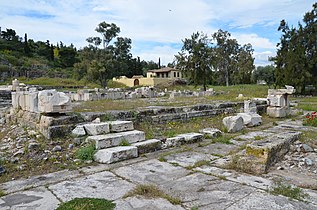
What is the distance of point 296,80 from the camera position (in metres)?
24.8

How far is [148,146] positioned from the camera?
19.2ft

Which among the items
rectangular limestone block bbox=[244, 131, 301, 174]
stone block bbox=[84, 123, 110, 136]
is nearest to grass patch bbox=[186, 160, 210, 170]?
rectangular limestone block bbox=[244, 131, 301, 174]

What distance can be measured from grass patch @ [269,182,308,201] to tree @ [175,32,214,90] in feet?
82.4

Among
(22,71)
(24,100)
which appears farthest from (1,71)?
(24,100)

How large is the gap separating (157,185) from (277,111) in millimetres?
9513

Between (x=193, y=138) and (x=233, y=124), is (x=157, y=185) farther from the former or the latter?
(x=233, y=124)

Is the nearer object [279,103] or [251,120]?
[251,120]

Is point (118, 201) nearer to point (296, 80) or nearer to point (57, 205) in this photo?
point (57, 205)

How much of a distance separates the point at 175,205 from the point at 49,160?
297 centimetres

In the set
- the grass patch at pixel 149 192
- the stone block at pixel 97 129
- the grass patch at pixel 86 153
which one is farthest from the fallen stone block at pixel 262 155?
the stone block at pixel 97 129

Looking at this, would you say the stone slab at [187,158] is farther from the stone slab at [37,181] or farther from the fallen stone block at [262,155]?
the stone slab at [37,181]

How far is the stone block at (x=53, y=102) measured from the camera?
625cm

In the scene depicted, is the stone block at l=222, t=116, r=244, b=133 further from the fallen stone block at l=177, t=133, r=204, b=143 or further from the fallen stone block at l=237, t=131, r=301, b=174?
the fallen stone block at l=237, t=131, r=301, b=174

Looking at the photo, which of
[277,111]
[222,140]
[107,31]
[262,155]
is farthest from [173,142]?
[107,31]
